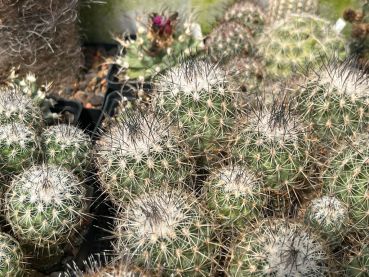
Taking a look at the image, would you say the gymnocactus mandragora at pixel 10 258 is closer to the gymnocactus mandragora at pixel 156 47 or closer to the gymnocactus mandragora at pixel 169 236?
the gymnocactus mandragora at pixel 169 236

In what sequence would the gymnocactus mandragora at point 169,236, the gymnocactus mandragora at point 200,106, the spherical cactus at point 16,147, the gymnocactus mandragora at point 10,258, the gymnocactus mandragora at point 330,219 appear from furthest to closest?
1. the spherical cactus at point 16,147
2. the gymnocactus mandragora at point 200,106
3. the gymnocactus mandragora at point 10,258
4. the gymnocactus mandragora at point 330,219
5. the gymnocactus mandragora at point 169,236

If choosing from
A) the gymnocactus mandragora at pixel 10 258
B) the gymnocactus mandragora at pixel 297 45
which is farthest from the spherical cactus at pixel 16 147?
the gymnocactus mandragora at pixel 297 45

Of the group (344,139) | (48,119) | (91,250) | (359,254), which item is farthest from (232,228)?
(48,119)

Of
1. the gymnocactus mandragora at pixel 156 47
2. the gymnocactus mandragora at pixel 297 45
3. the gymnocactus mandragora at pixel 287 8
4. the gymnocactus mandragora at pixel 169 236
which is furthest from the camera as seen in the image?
the gymnocactus mandragora at pixel 287 8

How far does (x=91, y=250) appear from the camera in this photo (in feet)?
9.21

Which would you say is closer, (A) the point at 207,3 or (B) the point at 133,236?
(B) the point at 133,236

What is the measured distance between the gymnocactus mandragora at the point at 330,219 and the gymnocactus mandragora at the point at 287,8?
73.0 inches

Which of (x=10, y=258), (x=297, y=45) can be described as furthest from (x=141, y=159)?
(x=297, y=45)

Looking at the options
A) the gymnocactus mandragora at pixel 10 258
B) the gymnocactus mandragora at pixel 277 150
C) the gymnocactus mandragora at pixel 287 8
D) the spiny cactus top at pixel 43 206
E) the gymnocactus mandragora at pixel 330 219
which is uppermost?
the gymnocactus mandragora at pixel 287 8

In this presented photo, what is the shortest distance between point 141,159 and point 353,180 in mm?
893

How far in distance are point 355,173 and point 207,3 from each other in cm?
246

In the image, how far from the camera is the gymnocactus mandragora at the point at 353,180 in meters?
2.13

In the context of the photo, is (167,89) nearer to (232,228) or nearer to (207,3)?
(232,228)

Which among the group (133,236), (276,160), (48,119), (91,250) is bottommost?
(91,250)
